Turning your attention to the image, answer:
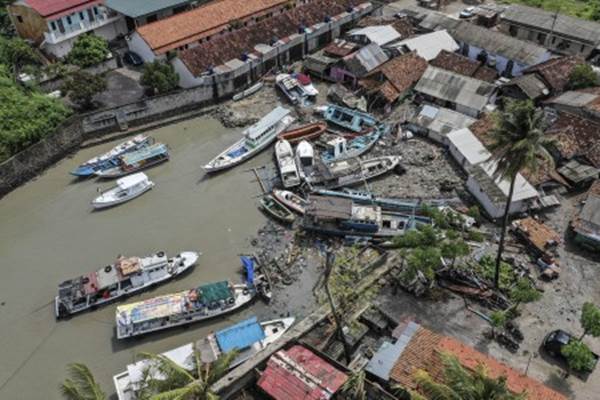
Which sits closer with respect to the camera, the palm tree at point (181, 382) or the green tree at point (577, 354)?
the palm tree at point (181, 382)

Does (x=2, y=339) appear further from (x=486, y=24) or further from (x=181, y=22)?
(x=486, y=24)

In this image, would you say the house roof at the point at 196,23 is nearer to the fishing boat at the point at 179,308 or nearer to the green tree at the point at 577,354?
the fishing boat at the point at 179,308

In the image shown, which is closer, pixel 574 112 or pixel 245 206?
pixel 245 206

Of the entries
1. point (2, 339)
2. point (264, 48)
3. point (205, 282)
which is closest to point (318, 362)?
point (205, 282)

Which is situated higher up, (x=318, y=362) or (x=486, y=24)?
(x=486, y=24)

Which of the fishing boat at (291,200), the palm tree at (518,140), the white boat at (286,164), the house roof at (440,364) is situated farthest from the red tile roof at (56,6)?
the house roof at (440,364)

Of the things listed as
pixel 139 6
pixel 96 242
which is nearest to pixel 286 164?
pixel 96 242
